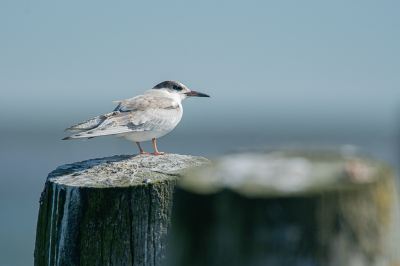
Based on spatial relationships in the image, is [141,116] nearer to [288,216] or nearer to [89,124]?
[89,124]

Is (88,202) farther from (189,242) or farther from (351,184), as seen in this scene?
(351,184)

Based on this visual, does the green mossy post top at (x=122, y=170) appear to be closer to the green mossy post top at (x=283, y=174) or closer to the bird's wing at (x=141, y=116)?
the bird's wing at (x=141, y=116)

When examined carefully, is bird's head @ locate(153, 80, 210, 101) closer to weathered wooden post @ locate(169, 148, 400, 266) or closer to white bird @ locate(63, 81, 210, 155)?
white bird @ locate(63, 81, 210, 155)

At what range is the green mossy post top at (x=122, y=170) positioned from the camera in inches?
115

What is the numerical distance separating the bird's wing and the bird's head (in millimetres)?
768

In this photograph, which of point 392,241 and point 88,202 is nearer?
point 392,241

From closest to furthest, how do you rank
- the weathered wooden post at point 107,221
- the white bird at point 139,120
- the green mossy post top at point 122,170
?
1. the weathered wooden post at point 107,221
2. the green mossy post top at point 122,170
3. the white bird at point 139,120

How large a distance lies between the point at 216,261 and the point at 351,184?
1.66ft

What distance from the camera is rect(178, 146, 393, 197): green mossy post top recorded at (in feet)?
3.64

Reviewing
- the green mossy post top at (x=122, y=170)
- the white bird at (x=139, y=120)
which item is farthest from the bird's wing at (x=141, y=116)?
the green mossy post top at (x=122, y=170)

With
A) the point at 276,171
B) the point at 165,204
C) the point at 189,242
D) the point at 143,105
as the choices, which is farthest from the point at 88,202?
the point at 143,105

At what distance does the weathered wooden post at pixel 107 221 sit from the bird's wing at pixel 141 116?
6.88 feet

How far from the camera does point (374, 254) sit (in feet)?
3.82

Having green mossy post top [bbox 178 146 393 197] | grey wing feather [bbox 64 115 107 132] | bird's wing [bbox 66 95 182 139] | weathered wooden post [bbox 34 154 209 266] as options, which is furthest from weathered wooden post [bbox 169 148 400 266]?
grey wing feather [bbox 64 115 107 132]
